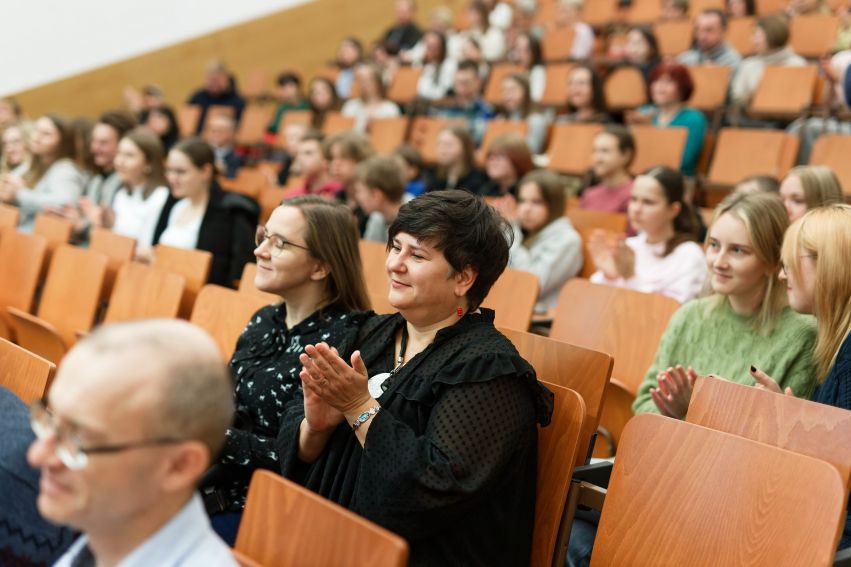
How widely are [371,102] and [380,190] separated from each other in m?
2.83

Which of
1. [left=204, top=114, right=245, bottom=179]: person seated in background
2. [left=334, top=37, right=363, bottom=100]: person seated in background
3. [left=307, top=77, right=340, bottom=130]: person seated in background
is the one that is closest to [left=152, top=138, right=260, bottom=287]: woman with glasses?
[left=204, top=114, right=245, bottom=179]: person seated in background

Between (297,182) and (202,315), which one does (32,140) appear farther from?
(202,315)

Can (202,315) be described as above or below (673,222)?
below

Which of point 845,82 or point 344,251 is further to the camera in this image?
point 845,82

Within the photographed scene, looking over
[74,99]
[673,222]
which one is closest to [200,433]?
[673,222]

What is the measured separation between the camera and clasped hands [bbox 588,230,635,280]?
3.16 meters

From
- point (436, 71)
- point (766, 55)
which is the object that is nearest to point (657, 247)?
point (766, 55)

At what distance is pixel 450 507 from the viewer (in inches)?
60.0

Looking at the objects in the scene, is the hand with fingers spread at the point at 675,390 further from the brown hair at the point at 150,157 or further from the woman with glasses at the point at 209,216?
the brown hair at the point at 150,157

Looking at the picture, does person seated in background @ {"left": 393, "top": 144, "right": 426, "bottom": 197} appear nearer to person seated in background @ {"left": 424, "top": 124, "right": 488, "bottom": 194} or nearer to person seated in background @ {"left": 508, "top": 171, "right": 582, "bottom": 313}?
person seated in background @ {"left": 424, "top": 124, "right": 488, "bottom": 194}

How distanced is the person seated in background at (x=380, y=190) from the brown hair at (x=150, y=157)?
3.38ft

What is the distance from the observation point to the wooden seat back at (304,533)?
3.72 feet

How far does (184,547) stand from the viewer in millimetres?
1062

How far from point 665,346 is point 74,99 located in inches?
261
